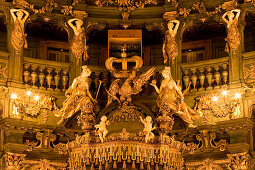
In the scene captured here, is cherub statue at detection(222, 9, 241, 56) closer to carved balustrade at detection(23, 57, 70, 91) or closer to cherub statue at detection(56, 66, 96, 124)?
cherub statue at detection(56, 66, 96, 124)

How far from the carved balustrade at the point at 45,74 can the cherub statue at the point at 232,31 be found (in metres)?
5.64

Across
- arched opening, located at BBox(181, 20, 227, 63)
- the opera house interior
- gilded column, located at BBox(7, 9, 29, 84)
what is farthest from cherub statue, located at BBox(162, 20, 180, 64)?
gilded column, located at BBox(7, 9, 29, 84)

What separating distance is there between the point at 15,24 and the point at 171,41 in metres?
5.47

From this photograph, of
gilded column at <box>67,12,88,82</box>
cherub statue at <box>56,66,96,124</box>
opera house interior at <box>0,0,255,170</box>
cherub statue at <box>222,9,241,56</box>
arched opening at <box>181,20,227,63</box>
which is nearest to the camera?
opera house interior at <box>0,0,255,170</box>

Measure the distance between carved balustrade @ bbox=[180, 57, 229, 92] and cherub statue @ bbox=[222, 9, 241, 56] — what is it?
48 cm

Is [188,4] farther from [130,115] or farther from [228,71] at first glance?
[130,115]

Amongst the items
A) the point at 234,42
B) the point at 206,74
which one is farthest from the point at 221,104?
the point at 234,42

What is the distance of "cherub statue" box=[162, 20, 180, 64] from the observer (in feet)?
83.3

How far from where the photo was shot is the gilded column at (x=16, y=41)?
79.9ft

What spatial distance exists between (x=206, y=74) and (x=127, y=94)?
2.93m

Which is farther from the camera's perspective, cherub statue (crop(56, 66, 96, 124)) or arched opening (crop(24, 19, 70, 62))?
arched opening (crop(24, 19, 70, 62))

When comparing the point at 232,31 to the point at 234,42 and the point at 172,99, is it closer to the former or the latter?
the point at 234,42

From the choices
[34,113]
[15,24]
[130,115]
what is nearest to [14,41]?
[15,24]

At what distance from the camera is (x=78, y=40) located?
2545cm
